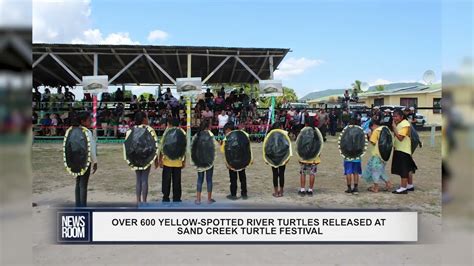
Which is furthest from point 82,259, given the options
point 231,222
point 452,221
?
point 452,221

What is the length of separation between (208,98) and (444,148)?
13.9m

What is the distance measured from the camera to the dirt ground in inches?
144

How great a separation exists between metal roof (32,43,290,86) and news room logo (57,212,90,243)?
10.1 m

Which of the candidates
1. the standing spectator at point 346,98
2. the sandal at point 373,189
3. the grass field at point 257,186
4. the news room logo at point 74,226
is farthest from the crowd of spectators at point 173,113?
the news room logo at point 74,226

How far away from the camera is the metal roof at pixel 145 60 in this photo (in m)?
13.3

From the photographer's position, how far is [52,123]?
14.7 m

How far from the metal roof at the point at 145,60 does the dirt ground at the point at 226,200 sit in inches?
121

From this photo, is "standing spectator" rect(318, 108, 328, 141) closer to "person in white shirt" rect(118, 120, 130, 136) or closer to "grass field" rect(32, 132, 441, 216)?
"grass field" rect(32, 132, 441, 216)

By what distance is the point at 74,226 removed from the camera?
12.2 feet

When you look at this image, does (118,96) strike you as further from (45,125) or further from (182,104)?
(45,125)

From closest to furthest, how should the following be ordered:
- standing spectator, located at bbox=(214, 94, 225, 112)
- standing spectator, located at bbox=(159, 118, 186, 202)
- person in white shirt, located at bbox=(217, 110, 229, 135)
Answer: standing spectator, located at bbox=(159, 118, 186, 202), person in white shirt, located at bbox=(217, 110, 229, 135), standing spectator, located at bbox=(214, 94, 225, 112)

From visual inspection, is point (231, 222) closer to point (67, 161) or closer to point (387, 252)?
point (387, 252)

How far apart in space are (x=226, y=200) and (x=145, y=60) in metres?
9.95

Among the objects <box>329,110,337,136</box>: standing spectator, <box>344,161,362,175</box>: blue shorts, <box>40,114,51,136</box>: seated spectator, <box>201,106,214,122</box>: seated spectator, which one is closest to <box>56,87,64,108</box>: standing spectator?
<box>40,114,51,136</box>: seated spectator
